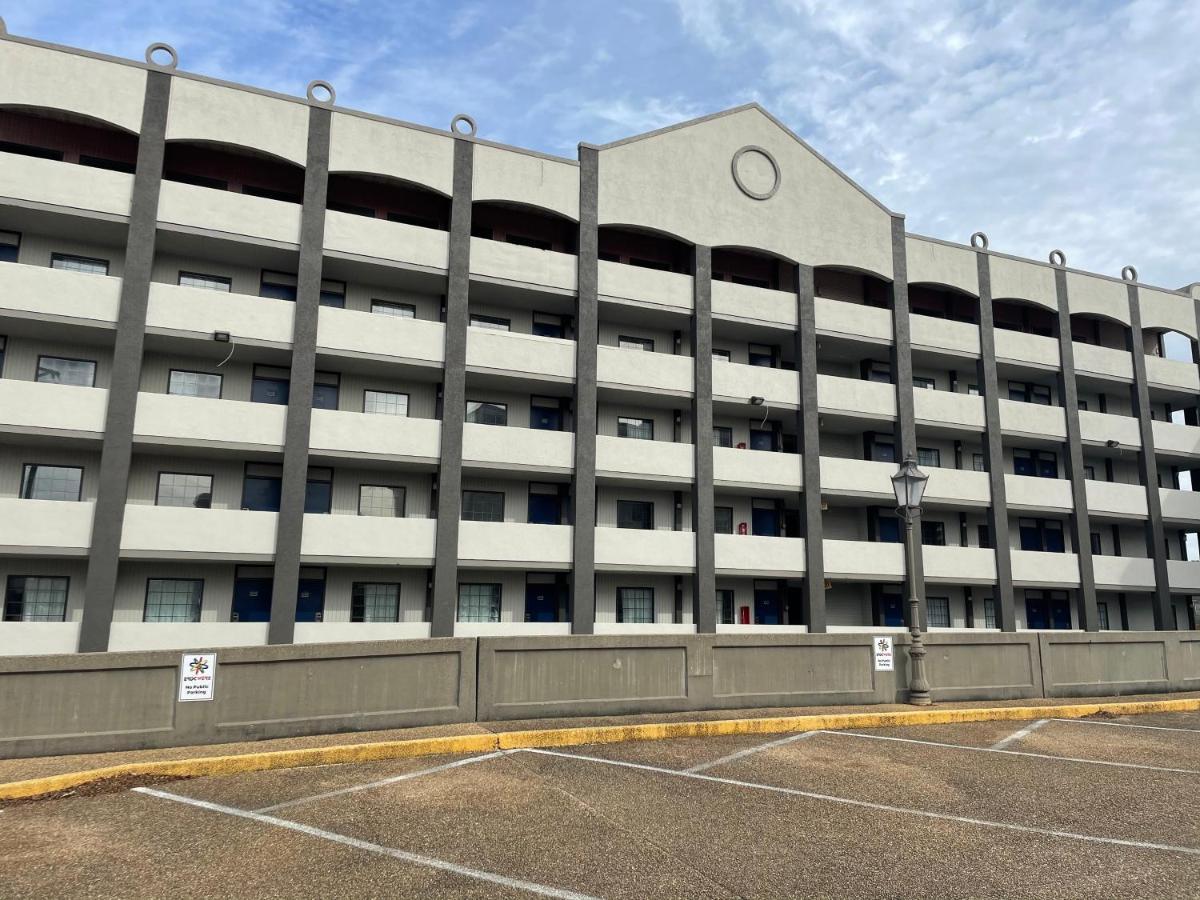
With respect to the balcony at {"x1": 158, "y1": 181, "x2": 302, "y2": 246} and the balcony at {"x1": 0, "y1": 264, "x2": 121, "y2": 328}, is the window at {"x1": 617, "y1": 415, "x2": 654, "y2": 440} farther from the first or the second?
the balcony at {"x1": 0, "y1": 264, "x2": 121, "y2": 328}

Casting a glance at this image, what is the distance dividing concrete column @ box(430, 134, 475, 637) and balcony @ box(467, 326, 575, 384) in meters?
0.52

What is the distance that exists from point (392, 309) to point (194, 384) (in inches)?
269

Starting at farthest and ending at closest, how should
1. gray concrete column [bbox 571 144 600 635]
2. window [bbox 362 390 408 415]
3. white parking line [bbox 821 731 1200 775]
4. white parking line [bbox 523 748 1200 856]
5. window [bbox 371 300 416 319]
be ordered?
window [bbox 371 300 416 319] → window [bbox 362 390 408 415] → gray concrete column [bbox 571 144 600 635] → white parking line [bbox 821 731 1200 775] → white parking line [bbox 523 748 1200 856]

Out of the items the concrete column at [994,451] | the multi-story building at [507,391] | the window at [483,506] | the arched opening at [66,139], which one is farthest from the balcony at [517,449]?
the concrete column at [994,451]

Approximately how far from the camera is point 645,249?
3152cm

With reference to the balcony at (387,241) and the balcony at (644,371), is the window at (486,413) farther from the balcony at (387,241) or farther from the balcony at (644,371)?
the balcony at (387,241)

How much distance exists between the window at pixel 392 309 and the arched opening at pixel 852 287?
16.9 metres

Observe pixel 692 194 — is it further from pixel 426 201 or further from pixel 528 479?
pixel 528 479

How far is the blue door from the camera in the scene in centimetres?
2430

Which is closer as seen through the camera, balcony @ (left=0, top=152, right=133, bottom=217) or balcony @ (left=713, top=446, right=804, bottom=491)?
balcony @ (left=0, top=152, right=133, bottom=217)

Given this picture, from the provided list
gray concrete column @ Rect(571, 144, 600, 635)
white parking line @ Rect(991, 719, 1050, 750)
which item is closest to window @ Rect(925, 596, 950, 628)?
gray concrete column @ Rect(571, 144, 600, 635)

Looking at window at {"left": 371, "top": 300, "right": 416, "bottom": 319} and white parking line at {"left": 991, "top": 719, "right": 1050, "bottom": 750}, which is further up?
window at {"left": 371, "top": 300, "right": 416, "bottom": 319}

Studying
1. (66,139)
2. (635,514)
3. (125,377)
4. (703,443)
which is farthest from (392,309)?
(703,443)

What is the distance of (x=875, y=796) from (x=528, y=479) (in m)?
20.3
